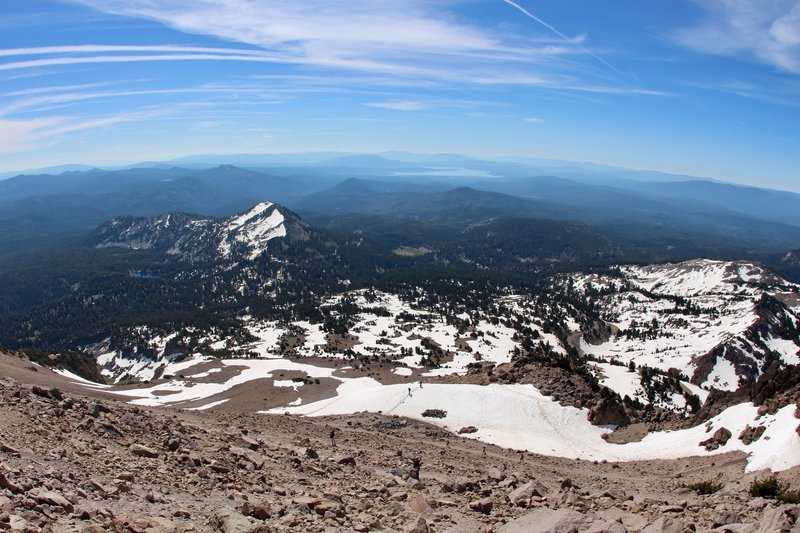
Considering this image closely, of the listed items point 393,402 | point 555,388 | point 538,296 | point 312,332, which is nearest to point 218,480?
point 393,402

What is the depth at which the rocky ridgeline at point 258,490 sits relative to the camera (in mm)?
10906

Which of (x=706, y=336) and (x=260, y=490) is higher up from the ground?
(x=260, y=490)

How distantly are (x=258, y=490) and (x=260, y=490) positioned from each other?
2.9 inches

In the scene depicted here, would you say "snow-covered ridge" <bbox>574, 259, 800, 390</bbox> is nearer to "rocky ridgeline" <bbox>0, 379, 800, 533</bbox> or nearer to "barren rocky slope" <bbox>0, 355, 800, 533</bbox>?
"barren rocky slope" <bbox>0, 355, 800, 533</bbox>

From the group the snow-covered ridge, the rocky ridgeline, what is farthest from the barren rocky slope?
the snow-covered ridge

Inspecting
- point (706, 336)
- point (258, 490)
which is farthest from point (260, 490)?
point (706, 336)

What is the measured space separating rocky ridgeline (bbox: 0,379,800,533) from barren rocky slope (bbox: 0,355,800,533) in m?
0.04

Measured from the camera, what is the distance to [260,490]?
578 inches

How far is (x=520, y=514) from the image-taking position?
14.6m

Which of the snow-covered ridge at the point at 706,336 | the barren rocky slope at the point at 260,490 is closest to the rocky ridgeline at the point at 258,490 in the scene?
the barren rocky slope at the point at 260,490

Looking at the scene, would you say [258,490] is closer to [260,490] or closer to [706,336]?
[260,490]

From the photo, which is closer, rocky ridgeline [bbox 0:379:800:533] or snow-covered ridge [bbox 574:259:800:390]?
rocky ridgeline [bbox 0:379:800:533]

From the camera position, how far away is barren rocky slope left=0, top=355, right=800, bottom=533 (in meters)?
11.0

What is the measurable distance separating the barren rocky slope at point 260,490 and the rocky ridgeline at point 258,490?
0.04 m
